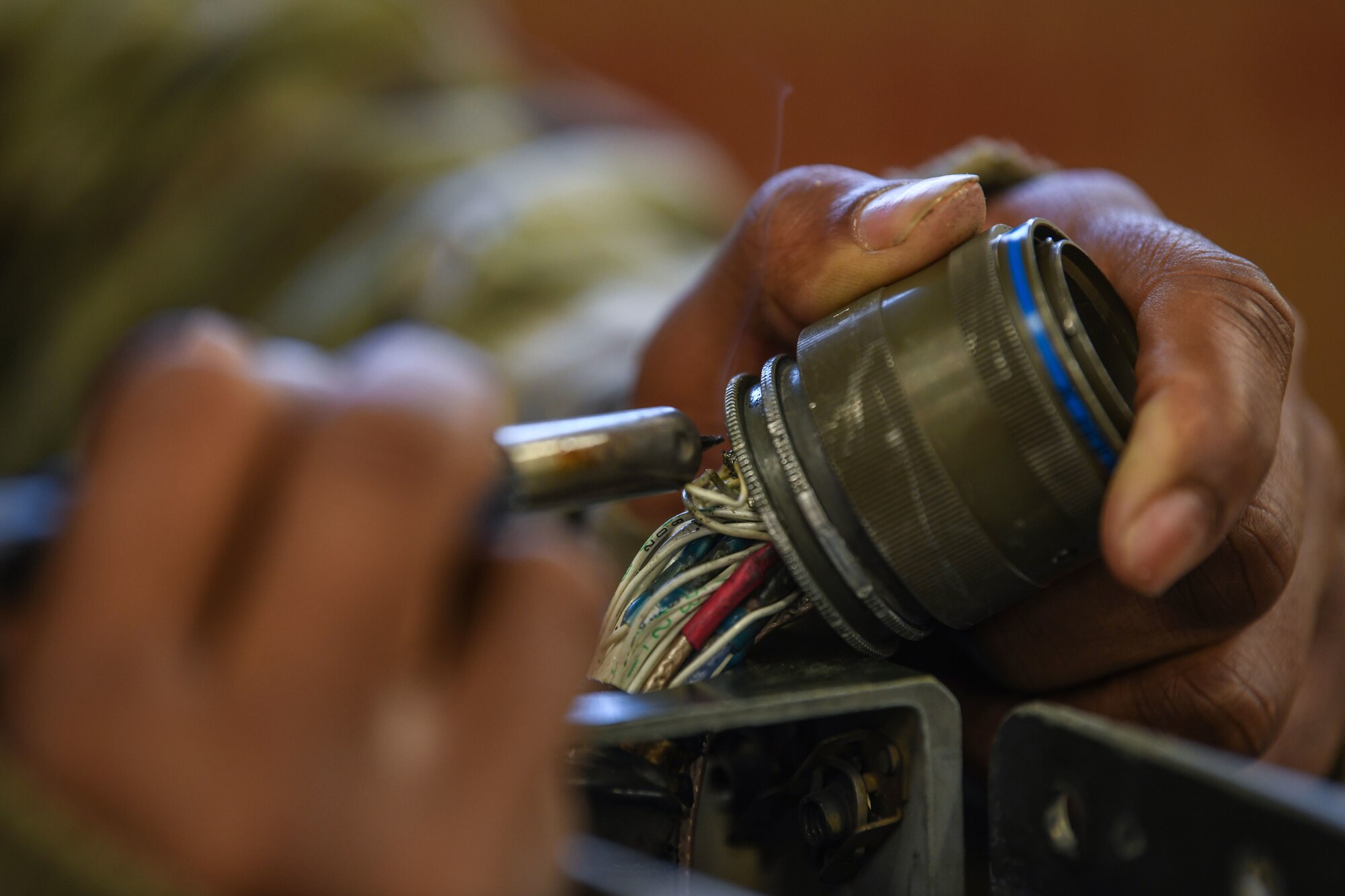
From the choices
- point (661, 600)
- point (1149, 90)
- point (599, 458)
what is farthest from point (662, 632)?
point (1149, 90)

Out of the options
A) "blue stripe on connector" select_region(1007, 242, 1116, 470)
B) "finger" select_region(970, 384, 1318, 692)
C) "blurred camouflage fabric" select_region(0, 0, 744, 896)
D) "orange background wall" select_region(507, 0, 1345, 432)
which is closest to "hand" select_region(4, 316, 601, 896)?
"blue stripe on connector" select_region(1007, 242, 1116, 470)

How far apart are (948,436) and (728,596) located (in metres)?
0.13

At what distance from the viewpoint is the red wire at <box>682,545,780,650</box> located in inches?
18.9

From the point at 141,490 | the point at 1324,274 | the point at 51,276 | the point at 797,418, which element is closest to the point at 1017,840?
the point at 797,418

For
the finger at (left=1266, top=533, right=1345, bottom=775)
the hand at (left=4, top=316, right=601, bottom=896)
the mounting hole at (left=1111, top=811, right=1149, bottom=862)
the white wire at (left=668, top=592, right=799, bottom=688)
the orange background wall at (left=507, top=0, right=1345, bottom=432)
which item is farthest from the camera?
the orange background wall at (left=507, top=0, right=1345, bottom=432)

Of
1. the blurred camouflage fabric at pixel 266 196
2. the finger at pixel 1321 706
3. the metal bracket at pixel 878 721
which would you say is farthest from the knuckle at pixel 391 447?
the blurred camouflage fabric at pixel 266 196

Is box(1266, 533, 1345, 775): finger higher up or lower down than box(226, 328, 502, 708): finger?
lower down

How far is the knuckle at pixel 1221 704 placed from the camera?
0.55 meters

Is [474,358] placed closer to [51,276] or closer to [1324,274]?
[51,276]

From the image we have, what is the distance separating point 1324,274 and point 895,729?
1.42m

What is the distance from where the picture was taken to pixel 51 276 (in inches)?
47.1

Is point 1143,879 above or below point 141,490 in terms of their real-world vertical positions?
below

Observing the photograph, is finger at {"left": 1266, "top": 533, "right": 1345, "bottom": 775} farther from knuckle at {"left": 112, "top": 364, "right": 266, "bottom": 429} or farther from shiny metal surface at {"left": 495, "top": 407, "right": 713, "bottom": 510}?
knuckle at {"left": 112, "top": 364, "right": 266, "bottom": 429}

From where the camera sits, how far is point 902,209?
1.57 ft
